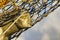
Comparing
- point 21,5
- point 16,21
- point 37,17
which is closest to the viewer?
point 16,21

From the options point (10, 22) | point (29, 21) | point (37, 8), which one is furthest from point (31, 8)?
point (10, 22)

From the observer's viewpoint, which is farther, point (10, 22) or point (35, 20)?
point (35, 20)

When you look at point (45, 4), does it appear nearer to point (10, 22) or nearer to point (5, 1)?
point (5, 1)

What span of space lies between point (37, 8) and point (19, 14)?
4.30 feet

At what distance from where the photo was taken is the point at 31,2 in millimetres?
7836

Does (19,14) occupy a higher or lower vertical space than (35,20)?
lower

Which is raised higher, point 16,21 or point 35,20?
point 35,20

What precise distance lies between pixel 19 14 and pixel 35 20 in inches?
51.5

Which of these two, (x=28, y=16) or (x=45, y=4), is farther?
(x=45, y=4)

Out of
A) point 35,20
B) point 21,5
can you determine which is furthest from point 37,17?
point 21,5

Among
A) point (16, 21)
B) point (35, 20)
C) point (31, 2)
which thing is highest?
point (31, 2)

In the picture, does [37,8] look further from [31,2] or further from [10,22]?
[10,22]

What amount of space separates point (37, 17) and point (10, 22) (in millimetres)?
1392

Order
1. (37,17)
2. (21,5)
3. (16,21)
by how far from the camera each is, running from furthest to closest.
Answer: (37,17), (21,5), (16,21)
